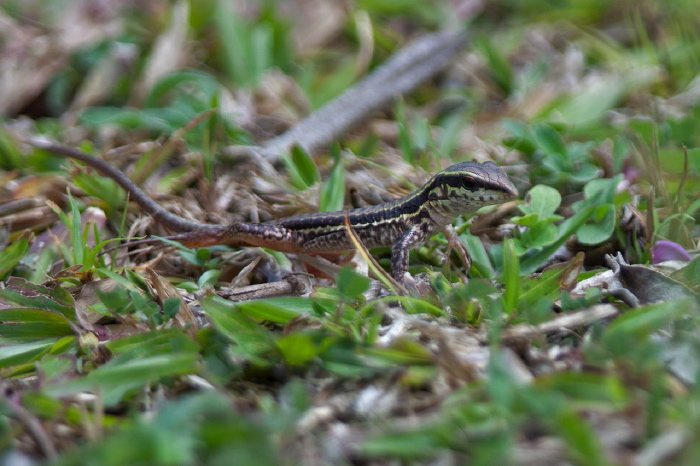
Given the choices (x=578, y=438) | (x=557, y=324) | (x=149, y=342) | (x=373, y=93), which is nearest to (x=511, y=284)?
(x=557, y=324)

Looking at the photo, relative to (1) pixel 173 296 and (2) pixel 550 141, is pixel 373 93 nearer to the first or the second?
(2) pixel 550 141

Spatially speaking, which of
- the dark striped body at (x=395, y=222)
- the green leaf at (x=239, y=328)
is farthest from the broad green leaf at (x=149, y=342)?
the dark striped body at (x=395, y=222)

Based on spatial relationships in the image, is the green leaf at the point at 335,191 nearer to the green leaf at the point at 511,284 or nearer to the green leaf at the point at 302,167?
the green leaf at the point at 302,167

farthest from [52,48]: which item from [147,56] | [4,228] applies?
[4,228]

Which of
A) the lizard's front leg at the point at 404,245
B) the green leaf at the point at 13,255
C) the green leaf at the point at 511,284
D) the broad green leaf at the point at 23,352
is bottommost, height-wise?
the lizard's front leg at the point at 404,245

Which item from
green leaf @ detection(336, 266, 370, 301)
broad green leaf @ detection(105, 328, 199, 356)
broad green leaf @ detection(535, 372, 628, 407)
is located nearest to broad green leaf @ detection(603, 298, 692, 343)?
broad green leaf @ detection(535, 372, 628, 407)

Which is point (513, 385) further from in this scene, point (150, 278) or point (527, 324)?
point (150, 278)

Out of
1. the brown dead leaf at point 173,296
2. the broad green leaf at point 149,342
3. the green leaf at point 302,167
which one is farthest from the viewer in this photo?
the green leaf at point 302,167
